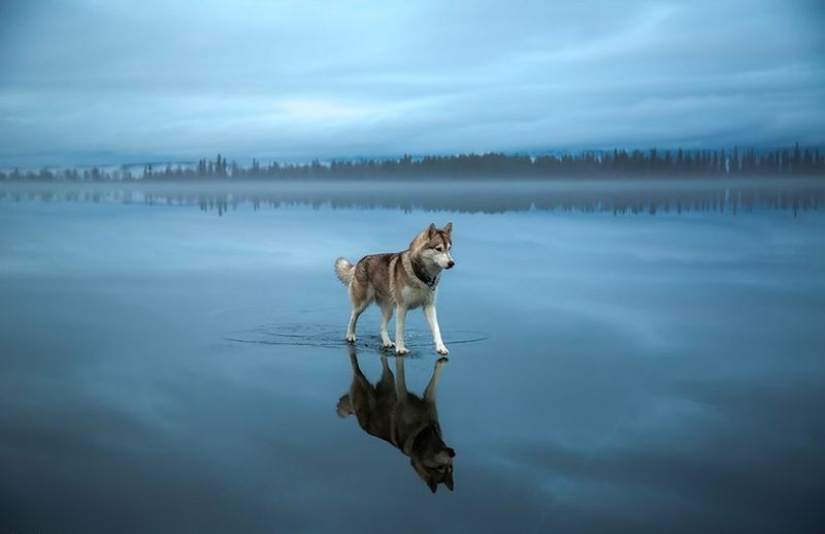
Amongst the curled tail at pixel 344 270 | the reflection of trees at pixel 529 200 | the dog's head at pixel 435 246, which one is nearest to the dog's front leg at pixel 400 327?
the dog's head at pixel 435 246

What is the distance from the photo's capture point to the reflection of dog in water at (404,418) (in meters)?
7.38

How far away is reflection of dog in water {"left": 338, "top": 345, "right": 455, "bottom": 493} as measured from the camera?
7.38m

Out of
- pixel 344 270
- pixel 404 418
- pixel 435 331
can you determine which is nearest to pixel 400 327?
pixel 435 331

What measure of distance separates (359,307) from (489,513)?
617 cm

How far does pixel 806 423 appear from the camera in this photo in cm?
848

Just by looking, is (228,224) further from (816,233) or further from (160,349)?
(160,349)

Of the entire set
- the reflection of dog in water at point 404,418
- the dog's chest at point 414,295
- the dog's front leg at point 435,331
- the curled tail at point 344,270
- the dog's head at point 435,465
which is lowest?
the dog's head at point 435,465

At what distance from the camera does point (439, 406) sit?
29.7ft

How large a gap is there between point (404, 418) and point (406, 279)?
3084 millimetres

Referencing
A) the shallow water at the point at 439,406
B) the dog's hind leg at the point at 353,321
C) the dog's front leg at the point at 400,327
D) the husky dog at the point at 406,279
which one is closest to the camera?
the shallow water at the point at 439,406

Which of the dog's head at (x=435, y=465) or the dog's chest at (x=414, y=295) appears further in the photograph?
the dog's chest at (x=414, y=295)

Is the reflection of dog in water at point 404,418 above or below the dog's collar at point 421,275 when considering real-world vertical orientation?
below

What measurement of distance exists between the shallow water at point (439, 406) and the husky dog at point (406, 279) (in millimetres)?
510

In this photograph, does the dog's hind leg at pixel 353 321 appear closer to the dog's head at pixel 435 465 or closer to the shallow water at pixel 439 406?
the shallow water at pixel 439 406
